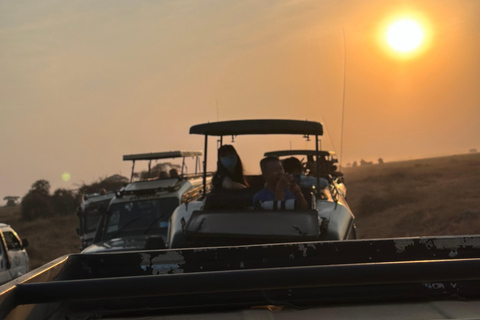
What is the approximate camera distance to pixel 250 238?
322 inches

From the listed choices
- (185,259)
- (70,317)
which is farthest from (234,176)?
(70,317)

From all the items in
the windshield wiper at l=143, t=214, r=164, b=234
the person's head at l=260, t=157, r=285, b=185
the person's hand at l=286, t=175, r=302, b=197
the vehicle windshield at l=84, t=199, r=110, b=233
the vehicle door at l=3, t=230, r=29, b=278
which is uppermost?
the person's head at l=260, t=157, r=285, b=185

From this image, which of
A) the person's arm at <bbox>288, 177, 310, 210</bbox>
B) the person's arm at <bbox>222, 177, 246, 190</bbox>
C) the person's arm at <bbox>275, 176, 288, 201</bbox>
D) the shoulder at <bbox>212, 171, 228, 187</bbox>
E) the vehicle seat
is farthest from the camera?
A: the shoulder at <bbox>212, 171, 228, 187</bbox>

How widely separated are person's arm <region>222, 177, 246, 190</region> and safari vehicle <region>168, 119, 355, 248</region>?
0.47ft

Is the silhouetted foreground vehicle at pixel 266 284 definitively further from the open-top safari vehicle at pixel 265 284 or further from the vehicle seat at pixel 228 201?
the vehicle seat at pixel 228 201

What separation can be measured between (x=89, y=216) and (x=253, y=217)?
38.6ft

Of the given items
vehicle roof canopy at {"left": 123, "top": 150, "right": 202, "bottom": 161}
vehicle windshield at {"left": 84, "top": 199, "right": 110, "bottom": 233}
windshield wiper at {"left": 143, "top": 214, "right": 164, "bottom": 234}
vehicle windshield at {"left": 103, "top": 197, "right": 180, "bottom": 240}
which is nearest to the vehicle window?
vehicle windshield at {"left": 84, "top": 199, "right": 110, "bottom": 233}

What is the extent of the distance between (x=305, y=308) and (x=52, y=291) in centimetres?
141

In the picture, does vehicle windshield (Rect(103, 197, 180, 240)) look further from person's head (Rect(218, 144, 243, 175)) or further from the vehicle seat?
the vehicle seat

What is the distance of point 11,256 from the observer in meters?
16.4

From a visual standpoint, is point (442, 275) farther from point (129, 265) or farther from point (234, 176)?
point (234, 176)

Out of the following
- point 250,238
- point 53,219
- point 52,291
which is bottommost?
point 53,219

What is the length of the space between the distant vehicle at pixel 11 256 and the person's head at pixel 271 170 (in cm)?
806

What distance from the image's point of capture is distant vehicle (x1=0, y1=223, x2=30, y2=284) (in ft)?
51.0
